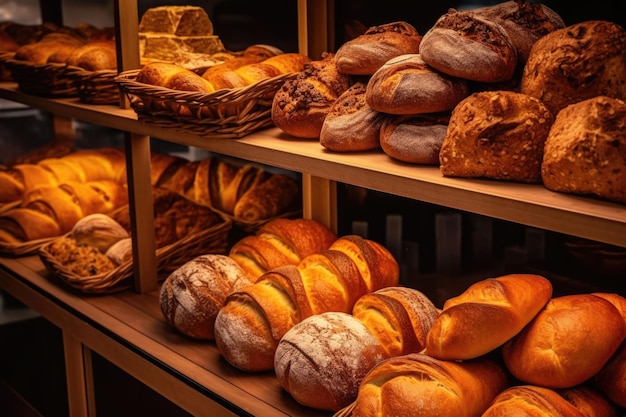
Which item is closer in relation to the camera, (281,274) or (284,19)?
(281,274)

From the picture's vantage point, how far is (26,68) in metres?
2.91

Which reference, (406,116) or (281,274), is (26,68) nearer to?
(281,274)

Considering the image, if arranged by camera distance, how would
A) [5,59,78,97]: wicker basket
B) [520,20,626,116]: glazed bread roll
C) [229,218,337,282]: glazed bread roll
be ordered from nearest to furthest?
[520,20,626,116]: glazed bread roll, [229,218,337,282]: glazed bread roll, [5,59,78,97]: wicker basket

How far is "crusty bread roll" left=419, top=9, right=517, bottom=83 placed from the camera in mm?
1504

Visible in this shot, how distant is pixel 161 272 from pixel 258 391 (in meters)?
0.90

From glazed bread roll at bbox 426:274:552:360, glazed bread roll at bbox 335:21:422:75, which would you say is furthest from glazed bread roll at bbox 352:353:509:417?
glazed bread roll at bbox 335:21:422:75

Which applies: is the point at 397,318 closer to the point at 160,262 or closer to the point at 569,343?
the point at 569,343

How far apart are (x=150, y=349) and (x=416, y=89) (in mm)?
1089

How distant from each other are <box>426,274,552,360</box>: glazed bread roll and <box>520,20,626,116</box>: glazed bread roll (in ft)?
1.12

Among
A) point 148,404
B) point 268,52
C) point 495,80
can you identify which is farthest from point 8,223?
point 495,80

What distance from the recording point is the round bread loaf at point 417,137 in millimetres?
1565

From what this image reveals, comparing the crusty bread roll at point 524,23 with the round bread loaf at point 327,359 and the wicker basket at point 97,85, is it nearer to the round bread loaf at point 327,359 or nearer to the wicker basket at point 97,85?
the round bread loaf at point 327,359

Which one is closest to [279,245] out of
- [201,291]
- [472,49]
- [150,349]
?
[201,291]

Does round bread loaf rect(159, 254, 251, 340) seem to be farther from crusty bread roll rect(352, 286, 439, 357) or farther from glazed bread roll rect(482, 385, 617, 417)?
glazed bread roll rect(482, 385, 617, 417)
